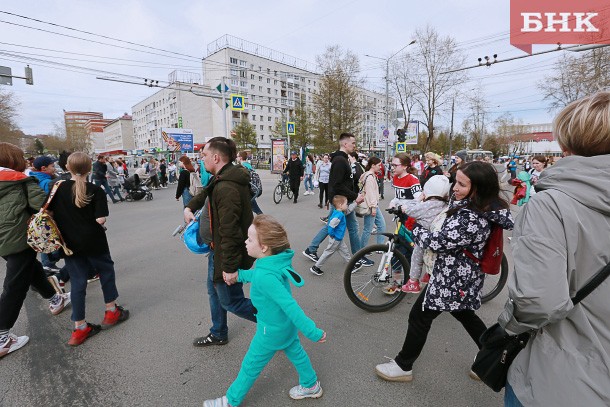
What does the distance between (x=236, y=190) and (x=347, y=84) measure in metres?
28.1

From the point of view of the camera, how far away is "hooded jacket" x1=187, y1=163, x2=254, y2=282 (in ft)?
7.75

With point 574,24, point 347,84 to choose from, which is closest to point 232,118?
point 347,84

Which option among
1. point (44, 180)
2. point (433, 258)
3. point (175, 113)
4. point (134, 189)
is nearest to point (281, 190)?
point (134, 189)

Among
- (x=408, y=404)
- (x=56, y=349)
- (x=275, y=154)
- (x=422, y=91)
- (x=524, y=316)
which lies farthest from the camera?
(x=422, y=91)

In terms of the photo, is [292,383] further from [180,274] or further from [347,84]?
[347,84]

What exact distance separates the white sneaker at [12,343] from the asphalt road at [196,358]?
0.19ft

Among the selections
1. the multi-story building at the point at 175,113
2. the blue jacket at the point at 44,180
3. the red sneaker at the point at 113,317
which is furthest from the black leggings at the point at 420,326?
the multi-story building at the point at 175,113

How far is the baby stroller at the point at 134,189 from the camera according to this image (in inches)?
496

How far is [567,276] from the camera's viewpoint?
3.55ft

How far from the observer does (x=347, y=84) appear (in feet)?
92.1

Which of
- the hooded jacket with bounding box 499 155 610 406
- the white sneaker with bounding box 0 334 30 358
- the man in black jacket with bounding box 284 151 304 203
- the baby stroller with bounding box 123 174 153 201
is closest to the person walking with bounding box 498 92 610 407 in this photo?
the hooded jacket with bounding box 499 155 610 406

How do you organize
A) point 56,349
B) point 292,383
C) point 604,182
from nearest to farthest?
point 604,182, point 292,383, point 56,349

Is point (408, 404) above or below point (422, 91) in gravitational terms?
below

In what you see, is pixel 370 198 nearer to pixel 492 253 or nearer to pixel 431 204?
pixel 431 204
